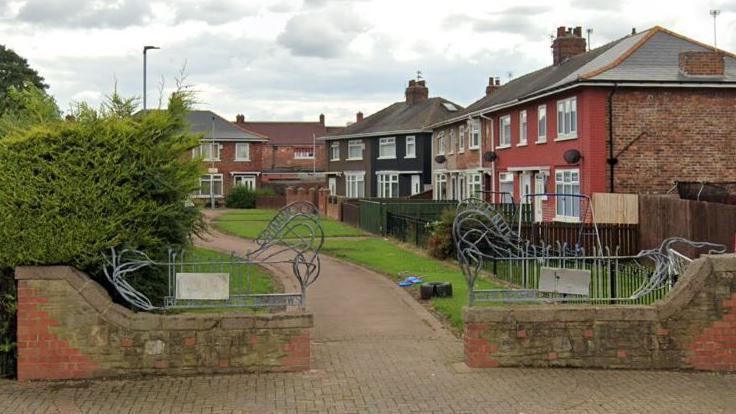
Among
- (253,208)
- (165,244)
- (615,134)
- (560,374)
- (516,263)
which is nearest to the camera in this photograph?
(560,374)

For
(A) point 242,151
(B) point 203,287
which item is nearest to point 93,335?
(B) point 203,287

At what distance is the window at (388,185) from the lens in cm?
5425

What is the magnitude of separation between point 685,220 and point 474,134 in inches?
827

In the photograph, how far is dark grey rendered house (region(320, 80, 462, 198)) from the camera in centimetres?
5272

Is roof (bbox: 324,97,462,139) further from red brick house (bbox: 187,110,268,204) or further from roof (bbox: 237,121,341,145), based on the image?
roof (bbox: 237,121,341,145)

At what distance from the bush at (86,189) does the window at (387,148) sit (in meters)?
45.2

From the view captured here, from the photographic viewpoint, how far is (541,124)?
98.2 ft

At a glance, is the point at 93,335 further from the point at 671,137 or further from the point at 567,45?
the point at 567,45

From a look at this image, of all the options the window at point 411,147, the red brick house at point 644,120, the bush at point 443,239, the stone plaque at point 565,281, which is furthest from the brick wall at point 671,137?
the window at point 411,147

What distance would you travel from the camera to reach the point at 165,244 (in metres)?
9.70

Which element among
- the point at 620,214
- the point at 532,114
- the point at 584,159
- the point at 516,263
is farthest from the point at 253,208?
the point at 516,263

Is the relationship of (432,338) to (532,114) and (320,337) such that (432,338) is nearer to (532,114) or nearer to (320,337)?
(320,337)

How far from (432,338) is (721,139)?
18572mm

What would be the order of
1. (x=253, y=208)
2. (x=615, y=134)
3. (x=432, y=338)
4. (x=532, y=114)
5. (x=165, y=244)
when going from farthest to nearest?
1. (x=253, y=208)
2. (x=532, y=114)
3. (x=615, y=134)
4. (x=432, y=338)
5. (x=165, y=244)
